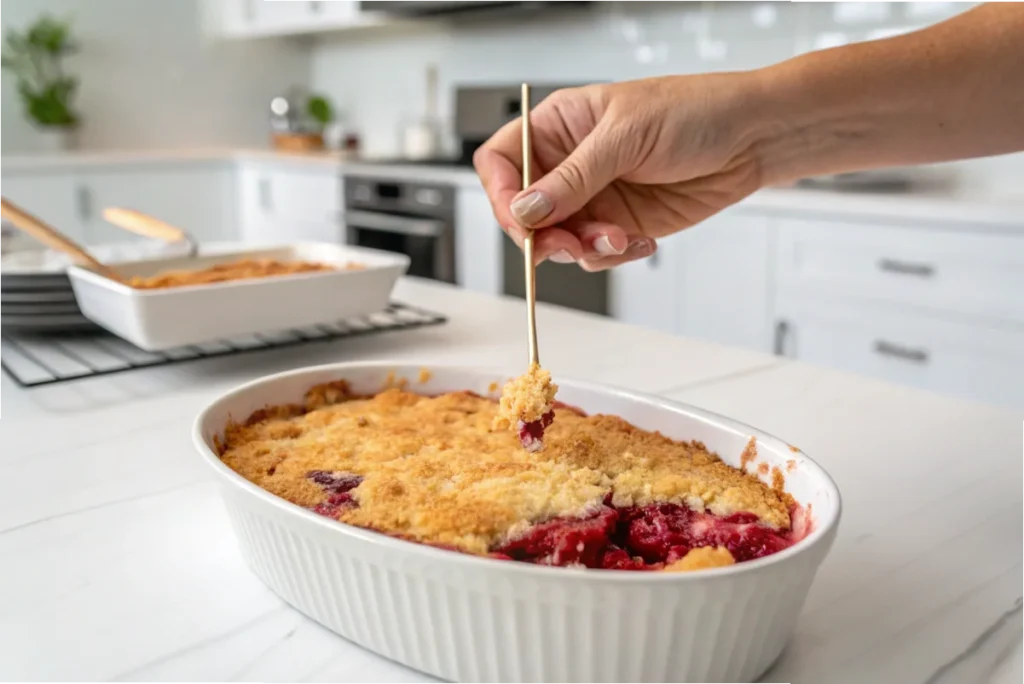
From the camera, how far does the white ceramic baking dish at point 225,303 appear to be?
101cm

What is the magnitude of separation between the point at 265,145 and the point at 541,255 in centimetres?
394

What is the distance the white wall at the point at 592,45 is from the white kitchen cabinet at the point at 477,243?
69cm

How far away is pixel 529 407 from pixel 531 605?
0.21 meters

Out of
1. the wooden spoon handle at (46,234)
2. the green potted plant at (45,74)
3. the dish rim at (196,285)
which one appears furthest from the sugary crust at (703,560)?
the green potted plant at (45,74)

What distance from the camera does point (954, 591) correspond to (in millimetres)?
585

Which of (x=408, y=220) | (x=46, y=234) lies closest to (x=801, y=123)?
(x=46, y=234)

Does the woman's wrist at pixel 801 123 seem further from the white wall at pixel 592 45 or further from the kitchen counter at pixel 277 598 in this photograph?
the white wall at pixel 592 45

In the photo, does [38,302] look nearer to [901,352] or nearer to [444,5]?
[901,352]

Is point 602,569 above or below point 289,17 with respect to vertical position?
below

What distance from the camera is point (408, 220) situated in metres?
3.19

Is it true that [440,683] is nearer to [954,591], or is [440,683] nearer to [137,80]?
[954,591]

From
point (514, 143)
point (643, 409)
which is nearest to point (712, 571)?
point (643, 409)

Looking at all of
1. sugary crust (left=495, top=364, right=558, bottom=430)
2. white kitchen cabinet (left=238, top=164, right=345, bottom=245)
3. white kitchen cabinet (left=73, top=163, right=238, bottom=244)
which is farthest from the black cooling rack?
→ white kitchen cabinet (left=73, top=163, right=238, bottom=244)

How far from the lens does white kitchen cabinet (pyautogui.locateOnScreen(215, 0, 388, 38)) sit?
3.61 metres
